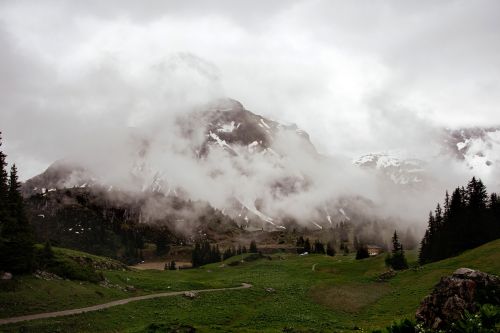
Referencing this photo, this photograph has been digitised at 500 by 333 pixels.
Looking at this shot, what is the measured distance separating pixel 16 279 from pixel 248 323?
104ft

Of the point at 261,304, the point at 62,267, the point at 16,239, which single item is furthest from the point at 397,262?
the point at 16,239

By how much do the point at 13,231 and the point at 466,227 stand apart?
94880mm

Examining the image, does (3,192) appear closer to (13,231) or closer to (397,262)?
(13,231)

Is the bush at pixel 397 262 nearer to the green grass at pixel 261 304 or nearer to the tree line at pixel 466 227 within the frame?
the tree line at pixel 466 227

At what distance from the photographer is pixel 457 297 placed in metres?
34.1

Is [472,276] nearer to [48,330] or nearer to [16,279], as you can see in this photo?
[48,330]

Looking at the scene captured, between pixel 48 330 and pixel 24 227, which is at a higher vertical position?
pixel 24 227

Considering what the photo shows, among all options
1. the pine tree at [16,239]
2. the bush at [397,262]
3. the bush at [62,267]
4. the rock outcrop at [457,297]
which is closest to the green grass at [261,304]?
the pine tree at [16,239]

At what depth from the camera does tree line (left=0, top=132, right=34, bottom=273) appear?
60.7 m

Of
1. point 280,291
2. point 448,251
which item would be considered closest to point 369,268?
point 448,251

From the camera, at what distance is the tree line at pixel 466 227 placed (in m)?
103

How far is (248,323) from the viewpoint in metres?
57.7

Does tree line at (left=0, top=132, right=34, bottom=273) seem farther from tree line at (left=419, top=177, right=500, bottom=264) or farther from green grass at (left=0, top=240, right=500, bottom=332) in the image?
tree line at (left=419, top=177, right=500, bottom=264)

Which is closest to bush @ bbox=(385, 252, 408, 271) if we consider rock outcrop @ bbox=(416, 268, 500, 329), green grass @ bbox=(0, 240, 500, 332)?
green grass @ bbox=(0, 240, 500, 332)
